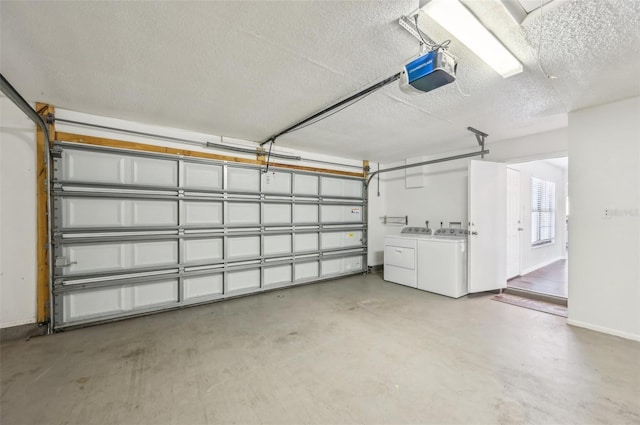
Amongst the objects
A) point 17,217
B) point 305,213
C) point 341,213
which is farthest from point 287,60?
point 341,213

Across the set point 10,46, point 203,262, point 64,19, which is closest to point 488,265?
point 203,262

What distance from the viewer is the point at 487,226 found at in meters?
4.06

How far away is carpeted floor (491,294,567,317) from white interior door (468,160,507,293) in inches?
8.6

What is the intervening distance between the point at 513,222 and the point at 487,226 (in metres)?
1.31

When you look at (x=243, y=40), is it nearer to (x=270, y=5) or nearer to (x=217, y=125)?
(x=270, y=5)

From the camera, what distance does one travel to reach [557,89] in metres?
2.44

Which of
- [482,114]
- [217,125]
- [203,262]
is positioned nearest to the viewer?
[482,114]

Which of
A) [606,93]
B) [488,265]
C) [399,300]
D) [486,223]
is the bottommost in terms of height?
[399,300]

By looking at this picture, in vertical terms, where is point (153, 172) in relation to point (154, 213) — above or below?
above

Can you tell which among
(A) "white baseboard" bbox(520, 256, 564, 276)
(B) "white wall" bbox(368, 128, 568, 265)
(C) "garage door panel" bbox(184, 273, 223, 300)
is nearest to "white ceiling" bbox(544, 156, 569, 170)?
(A) "white baseboard" bbox(520, 256, 564, 276)

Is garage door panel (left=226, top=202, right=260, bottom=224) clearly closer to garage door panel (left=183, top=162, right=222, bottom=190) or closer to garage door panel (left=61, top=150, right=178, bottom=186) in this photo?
garage door panel (left=183, top=162, right=222, bottom=190)

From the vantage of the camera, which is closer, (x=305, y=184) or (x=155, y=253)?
(x=155, y=253)

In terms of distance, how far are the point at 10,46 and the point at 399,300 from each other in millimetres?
4705

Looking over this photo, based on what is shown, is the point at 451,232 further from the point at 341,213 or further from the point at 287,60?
the point at 287,60
